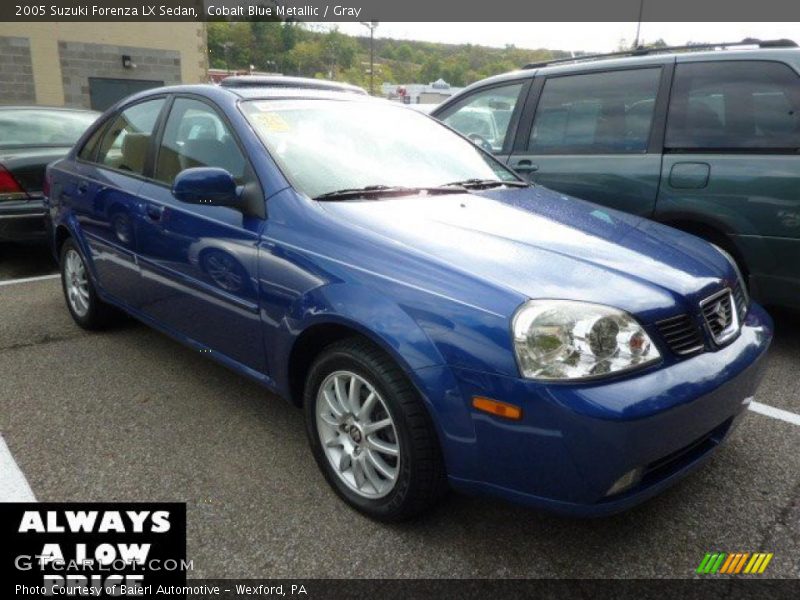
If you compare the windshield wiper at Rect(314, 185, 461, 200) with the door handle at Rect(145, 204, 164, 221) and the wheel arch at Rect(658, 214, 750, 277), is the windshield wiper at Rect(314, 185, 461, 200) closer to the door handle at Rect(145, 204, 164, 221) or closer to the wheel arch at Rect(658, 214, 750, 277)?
the door handle at Rect(145, 204, 164, 221)

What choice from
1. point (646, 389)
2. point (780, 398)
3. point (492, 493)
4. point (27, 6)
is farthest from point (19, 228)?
point (27, 6)

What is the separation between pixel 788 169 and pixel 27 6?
16.8 metres

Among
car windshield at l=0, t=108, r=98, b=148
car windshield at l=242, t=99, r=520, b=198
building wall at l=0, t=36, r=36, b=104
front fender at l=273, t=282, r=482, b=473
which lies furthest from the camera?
building wall at l=0, t=36, r=36, b=104

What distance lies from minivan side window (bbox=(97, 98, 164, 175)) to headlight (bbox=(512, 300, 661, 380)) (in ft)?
7.92

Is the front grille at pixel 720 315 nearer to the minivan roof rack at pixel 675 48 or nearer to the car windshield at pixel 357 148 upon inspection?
the car windshield at pixel 357 148

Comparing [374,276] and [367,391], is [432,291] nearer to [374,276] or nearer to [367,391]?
[374,276]

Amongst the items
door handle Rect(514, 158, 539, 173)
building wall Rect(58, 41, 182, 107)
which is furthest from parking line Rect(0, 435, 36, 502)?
building wall Rect(58, 41, 182, 107)

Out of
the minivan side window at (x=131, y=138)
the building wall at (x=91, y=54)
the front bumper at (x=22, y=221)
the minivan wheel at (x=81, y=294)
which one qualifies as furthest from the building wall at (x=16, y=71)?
the minivan side window at (x=131, y=138)

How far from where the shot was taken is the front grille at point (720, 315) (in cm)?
214

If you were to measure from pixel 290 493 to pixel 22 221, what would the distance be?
416 centimetres

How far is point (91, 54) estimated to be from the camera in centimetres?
1596

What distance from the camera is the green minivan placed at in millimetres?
3469

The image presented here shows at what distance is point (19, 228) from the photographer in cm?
525

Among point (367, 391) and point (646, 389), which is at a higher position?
point (646, 389)
